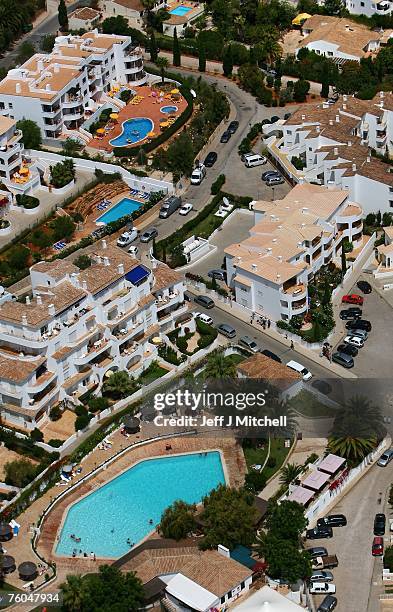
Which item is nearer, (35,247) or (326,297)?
(326,297)

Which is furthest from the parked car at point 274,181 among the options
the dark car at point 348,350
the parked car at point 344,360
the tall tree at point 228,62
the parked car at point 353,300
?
the parked car at point 344,360

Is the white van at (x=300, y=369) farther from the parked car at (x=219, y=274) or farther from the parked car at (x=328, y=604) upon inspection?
the parked car at (x=328, y=604)

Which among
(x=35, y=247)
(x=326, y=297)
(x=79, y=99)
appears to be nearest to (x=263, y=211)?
(x=326, y=297)

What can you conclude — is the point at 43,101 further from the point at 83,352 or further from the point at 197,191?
the point at 83,352

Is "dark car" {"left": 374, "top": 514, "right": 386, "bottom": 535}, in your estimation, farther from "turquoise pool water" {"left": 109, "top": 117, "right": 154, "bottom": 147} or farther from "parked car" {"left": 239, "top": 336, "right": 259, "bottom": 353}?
"turquoise pool water" {"left": 109, "top": 117, "right": 154, "bottom": 147}

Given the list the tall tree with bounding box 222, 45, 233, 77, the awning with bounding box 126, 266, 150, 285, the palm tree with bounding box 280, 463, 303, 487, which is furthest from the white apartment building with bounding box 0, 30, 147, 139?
the palm tree with bounding box 280, 463, 303, 487

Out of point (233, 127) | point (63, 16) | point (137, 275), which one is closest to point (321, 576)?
point (137, 275)
